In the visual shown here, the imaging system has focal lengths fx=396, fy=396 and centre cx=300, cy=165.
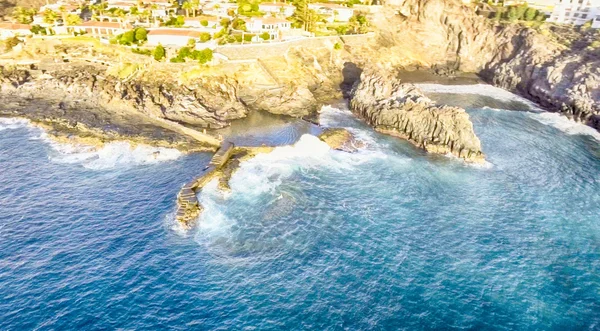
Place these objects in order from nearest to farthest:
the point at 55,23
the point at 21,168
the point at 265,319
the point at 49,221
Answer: the point at 265,319
the point at 49,221
the point at 21,168
the point at 55,23

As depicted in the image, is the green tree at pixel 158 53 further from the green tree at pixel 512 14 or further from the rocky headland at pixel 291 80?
the green tree at pixel 512 14

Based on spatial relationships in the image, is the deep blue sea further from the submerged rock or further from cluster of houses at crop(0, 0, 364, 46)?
cluster of houses at crop(0, 0, 364, 46)

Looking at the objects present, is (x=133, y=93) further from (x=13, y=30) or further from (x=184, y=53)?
(x=13, y=30)

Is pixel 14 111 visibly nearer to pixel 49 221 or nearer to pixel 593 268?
pixel 49 221

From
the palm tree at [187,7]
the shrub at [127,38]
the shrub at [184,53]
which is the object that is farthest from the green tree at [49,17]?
the shrub at [184,53]

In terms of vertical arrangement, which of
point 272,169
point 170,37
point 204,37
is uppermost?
point 204,37

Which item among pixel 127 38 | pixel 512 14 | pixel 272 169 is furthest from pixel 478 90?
pixel 127 38

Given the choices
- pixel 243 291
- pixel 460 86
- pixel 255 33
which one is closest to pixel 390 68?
pixel 460 86
